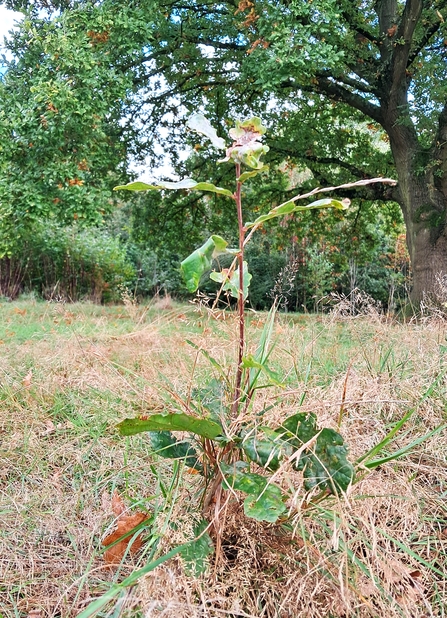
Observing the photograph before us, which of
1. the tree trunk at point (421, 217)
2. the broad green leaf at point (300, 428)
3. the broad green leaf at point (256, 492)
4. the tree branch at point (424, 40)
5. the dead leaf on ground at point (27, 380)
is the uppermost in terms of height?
the tree branch at point (424, 40)

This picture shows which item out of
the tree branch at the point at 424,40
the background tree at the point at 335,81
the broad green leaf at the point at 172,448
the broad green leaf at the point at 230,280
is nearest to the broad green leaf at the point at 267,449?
the broad green leaf at the point at 172,448

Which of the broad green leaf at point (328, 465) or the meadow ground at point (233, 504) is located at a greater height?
the broad green leaf at point (328, 465)

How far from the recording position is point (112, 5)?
532cm

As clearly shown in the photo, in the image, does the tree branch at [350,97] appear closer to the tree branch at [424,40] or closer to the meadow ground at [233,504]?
the tree branch at [424,40]

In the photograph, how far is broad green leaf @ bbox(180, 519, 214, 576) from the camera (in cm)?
102

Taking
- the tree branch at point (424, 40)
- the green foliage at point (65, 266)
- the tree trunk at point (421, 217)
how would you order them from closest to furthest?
the tree branch at point (424, 40), the tree trunk at point (421, 217), the green foliage at point (65, 266)

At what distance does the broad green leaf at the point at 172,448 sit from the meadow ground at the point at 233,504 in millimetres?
48

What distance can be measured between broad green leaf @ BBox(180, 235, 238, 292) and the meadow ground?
316 mm

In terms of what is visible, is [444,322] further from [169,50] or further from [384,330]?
[169,50]

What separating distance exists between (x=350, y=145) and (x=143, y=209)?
12.7 feet

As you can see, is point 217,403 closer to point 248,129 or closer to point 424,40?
point 248,129

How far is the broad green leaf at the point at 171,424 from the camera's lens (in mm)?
988

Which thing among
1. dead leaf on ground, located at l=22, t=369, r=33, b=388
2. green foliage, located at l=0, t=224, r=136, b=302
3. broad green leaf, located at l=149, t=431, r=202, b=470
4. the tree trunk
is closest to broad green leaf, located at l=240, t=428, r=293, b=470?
broad green leaf, located at l=149, t=431, r=202, b=470

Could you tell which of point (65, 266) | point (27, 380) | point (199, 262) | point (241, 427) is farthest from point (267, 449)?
point (65, 266)
